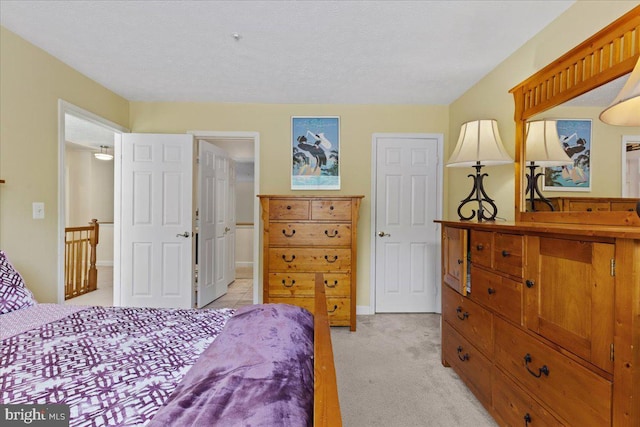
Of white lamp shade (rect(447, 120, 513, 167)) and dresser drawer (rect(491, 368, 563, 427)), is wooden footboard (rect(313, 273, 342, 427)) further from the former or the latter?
white lamp shade (rect(447, 120, 513, 167))

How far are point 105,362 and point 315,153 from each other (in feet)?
9.25

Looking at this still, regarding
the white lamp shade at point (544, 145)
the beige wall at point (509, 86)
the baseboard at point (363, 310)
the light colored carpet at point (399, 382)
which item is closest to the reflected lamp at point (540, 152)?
the white lamp shade at point (544, 145)

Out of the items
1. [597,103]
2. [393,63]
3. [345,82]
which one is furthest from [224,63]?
[597,103]

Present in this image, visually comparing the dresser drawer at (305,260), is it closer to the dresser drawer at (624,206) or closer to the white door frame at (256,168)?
the white door frame at (256,168)

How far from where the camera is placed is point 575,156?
5.04 feet

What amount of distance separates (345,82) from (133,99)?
242 cm

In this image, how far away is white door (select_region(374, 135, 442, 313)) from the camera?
136 inches

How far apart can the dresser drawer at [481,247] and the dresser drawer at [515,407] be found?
0.59 meters

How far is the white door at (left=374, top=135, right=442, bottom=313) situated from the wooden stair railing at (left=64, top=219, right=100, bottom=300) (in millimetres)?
3951

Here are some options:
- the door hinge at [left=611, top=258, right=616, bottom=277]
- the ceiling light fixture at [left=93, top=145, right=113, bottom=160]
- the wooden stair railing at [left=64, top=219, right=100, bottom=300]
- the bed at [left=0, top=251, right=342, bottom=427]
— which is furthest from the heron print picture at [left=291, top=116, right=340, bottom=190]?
the ceiling light fixture at [left=93, top=145, right=113, bottom=160]

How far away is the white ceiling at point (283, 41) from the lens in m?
1.82

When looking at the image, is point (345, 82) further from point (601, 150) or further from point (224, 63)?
point (601, 150)

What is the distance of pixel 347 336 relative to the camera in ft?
9.21

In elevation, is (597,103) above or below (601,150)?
above
